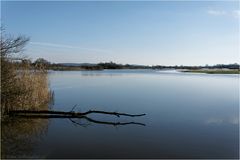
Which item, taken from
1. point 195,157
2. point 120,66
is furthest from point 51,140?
point 120,66

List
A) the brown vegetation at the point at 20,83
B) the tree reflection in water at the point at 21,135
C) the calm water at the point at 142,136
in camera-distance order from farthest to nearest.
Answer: the brown vegetation at the point at 20,83, the calm water at the point at 142,136, the tree reflection in water at the point at 21,135

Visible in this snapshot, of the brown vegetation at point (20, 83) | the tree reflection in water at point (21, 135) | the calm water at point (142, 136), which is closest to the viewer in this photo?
the tree reflection in water at point (21, 135)

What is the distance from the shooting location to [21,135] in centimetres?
1046

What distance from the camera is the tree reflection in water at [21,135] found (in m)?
8.49

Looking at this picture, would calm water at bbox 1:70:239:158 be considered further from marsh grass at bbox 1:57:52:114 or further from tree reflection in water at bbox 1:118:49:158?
marsh grass at bbox 1:57:52:114

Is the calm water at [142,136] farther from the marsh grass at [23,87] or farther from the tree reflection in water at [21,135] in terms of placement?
the marsh grass at [23,87]

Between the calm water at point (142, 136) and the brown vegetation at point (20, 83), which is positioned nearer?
the calm water at point (142, 136)

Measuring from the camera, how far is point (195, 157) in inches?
332

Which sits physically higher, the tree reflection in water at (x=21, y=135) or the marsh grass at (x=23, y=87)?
the marsh grass at (x=23, y=87)

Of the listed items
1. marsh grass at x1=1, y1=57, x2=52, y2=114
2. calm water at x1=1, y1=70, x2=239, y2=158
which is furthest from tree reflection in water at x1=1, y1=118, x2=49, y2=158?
marsh grass at x1=1, y1=57, x2=52, y2=114

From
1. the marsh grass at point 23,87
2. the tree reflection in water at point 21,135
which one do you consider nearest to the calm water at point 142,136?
the tree reflection in water at point 21,135

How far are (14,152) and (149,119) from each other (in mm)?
6090

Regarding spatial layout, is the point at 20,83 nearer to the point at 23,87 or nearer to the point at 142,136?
the point at 23,87

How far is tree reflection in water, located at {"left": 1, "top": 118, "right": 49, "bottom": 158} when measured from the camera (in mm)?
8492
